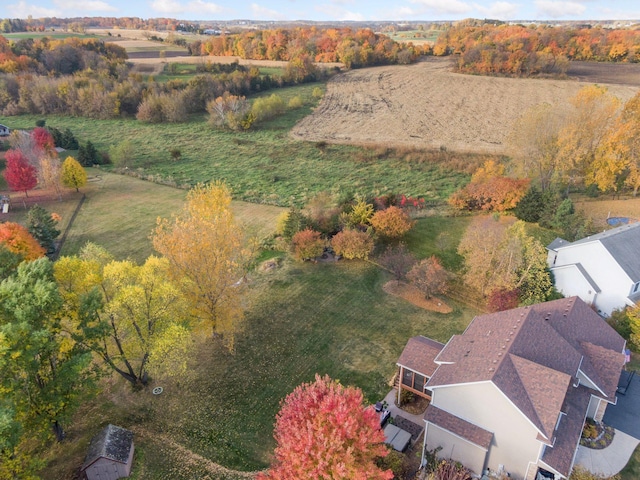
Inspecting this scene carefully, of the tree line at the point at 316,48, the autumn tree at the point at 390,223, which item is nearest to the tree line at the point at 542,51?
the tree line at the point at 316,48

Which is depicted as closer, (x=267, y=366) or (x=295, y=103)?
(x=267, y=366)

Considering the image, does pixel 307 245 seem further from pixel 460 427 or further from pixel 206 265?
pixel 460 427

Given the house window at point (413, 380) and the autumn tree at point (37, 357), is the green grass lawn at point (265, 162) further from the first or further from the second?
the autumn tree at point (37, 357)

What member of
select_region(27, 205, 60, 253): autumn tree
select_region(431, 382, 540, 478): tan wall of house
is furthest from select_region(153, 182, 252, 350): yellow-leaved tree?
select_region(27, 205, 60, 253): autumn tree

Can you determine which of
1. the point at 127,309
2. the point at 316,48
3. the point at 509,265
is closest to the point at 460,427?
the point at 509,265

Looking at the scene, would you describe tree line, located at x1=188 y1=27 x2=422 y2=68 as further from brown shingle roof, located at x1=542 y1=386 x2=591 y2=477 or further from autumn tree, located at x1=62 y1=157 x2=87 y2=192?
brown shingle roof, located at x1=542 y1=386 x2=591 y2=477

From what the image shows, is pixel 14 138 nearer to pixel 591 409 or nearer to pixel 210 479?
pixel 210 479

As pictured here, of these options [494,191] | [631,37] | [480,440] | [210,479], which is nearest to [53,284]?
[210,479]

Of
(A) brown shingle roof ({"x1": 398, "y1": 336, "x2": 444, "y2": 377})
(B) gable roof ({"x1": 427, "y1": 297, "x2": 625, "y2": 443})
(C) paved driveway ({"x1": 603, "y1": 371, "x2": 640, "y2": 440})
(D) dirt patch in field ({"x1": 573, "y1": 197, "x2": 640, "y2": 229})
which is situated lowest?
(C) paved driveway ({"x1": 603, "y1": 371, "x2": 640, "y2": 440})
